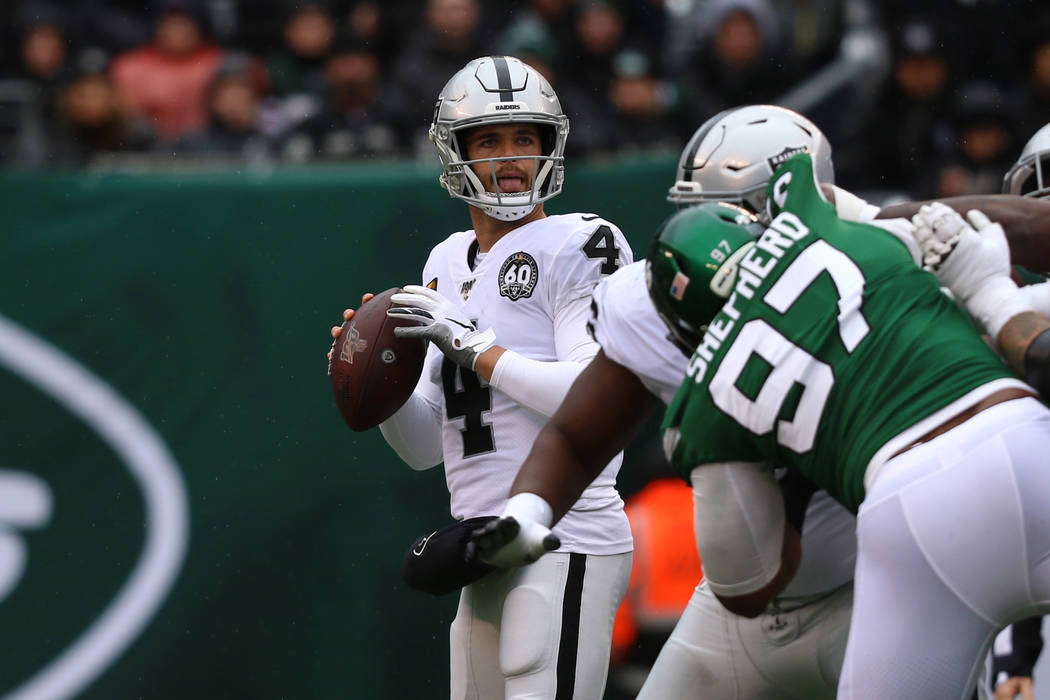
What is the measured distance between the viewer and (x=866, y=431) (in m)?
2.28

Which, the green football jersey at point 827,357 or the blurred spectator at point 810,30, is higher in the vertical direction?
the green football jersey at point 827,357

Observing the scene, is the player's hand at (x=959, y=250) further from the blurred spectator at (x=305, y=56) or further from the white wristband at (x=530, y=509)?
the blurred spectator at (x=305, y=56)

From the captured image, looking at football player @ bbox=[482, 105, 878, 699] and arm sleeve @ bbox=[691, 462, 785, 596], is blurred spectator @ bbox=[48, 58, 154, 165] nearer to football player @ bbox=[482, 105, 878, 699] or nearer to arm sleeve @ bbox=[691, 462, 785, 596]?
football player @ bbox=[482, 105, 878, 699]

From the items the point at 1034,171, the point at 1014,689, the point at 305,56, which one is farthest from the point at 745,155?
the point at 305,56

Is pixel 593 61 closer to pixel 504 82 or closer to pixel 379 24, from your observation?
pixel 379 24

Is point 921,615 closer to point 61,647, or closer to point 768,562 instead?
point 768,562

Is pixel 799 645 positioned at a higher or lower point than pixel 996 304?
lower

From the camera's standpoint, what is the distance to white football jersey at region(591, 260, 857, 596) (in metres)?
2.72

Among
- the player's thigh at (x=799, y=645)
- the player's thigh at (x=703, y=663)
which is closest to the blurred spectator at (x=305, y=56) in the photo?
the player's thigh at (x=703, y=663)

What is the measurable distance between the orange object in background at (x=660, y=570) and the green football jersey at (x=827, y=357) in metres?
2.32

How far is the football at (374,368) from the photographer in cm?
339

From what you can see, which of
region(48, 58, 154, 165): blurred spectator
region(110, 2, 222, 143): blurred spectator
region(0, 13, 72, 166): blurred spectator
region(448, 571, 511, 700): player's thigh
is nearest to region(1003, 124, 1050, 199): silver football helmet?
region(448, 571, 511, 700): player's thigh

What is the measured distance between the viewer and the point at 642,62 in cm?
666

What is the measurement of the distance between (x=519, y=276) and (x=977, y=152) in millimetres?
3776
